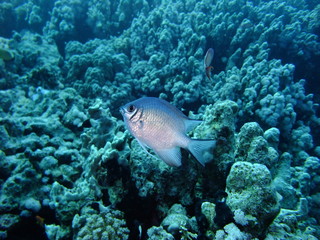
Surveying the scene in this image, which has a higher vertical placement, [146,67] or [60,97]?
[146,67]

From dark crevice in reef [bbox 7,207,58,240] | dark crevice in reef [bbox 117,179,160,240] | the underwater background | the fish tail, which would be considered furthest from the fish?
dark crevice in reef [bbox 7,207,58,240]

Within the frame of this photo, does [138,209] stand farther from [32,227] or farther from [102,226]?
[32,227]

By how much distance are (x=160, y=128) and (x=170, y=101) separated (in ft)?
13.2

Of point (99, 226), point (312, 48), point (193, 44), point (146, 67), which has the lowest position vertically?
point (99, 226)

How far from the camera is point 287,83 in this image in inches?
231

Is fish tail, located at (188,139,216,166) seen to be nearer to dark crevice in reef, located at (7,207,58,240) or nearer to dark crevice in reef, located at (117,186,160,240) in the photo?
dark crevice in reef, located at (117,186,160,240)

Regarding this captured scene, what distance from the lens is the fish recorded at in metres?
1.62

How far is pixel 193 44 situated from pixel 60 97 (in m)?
4.29

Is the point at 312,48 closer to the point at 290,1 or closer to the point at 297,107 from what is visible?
the point at 297,107

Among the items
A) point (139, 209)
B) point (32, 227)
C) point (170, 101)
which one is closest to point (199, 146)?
point (139, 209)

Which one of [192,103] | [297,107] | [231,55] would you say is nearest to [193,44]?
[231,55]

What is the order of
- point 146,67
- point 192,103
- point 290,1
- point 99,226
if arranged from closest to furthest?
point 99,226 < point 192,103 < point 146,67 < point 290,1

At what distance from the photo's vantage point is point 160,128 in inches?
65.4

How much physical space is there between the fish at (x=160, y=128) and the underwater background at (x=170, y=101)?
0.74 meters
